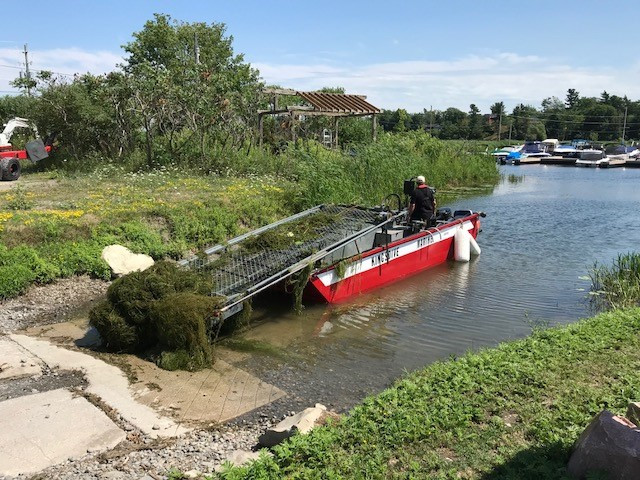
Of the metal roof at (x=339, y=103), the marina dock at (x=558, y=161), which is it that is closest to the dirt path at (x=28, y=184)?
the metal roof at (x=339, y=103)

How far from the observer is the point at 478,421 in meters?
5.09

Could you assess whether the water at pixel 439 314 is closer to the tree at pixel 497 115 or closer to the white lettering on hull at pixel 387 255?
the white lettering on hull at pixel 387 255

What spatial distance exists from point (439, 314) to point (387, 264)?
1.97 metres

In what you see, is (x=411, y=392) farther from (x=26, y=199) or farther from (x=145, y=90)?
(x=145, y=90)

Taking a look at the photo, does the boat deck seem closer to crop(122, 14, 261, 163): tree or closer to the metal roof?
the metal roof

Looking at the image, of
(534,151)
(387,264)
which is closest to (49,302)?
(387,264)

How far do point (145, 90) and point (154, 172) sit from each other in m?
3.50

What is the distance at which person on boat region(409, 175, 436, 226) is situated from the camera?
14.2 meters

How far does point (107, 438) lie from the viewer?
18.2ft

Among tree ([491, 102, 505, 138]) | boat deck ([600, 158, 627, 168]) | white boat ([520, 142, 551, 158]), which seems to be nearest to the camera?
boat deck ([600, 158, 627, 168])

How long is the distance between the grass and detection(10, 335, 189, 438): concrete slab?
8.19m

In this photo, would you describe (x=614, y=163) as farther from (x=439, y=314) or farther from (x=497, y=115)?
(x=439, y=314)

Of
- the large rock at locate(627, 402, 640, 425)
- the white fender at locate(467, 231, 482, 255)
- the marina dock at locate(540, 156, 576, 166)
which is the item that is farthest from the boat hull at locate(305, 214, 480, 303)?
the marina dock at locate(540, 156, 576, 166)

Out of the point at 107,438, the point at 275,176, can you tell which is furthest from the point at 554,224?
the point at 107,438
